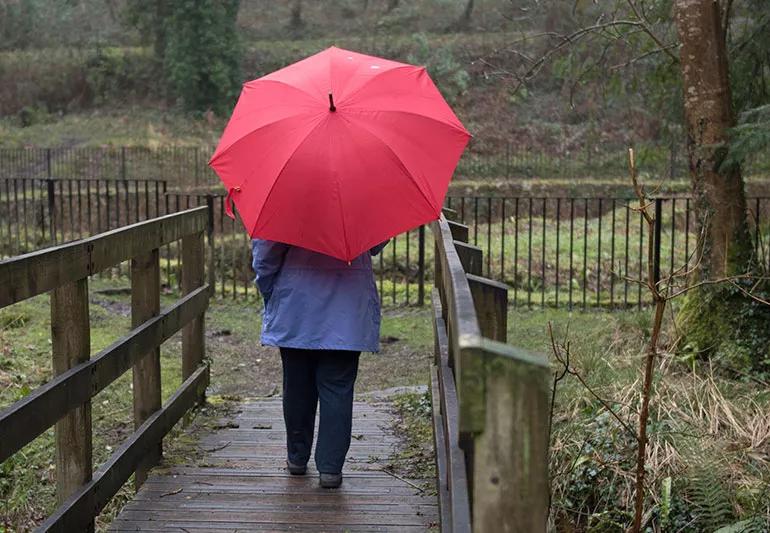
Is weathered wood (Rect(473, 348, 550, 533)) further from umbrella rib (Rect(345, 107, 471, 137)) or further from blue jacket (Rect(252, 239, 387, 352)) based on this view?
blue jacket (Rect(252, 239, 387, 352))

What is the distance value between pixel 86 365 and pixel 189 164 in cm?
2707

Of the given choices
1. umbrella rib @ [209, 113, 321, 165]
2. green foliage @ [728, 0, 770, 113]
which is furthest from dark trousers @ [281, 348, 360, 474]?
green foliage @ [728, 0, 770, 113]

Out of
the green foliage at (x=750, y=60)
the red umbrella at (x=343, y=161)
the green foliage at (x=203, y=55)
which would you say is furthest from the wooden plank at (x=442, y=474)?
the green foliage at (x=203, y=55)

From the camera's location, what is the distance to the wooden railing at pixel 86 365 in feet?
11.5

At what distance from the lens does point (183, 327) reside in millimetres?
5941

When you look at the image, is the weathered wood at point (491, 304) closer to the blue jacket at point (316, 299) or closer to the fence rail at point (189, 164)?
the blue jacket at point (316, 299)

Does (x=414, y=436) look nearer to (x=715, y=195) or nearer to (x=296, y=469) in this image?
(x=296, y=469)

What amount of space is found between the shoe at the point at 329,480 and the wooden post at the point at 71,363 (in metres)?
1.28

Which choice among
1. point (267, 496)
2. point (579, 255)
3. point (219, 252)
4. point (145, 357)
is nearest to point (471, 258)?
point (267, 496)

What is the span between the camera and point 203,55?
39.5 m

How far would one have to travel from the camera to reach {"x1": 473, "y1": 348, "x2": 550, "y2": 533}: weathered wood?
180 cm

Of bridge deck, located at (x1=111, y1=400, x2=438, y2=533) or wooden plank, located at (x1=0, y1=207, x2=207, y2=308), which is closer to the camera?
wooden plank, located at (x1=0, y1=207, x2=207, y2=308)

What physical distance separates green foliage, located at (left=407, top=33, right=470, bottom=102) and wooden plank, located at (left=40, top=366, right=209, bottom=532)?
33931mm

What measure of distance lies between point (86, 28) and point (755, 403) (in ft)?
154
